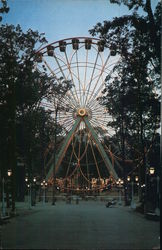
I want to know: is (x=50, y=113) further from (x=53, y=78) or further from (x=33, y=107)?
(x=33, y=107)

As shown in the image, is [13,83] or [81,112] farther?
[81,112]

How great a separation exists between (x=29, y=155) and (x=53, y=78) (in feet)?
21.3

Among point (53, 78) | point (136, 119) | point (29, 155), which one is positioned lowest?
point (29, 155)

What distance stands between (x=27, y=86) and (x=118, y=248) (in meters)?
20.4

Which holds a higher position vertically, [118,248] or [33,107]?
[33,107]

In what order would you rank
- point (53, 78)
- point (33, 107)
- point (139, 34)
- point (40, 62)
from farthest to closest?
point (40, 62) → point (53, 78) → point (33, 107) → point (139, 34)

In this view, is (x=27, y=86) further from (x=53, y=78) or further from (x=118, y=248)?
(x=118, y=248)

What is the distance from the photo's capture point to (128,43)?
22109mm

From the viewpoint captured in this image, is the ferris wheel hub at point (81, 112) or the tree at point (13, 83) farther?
the ferris wheel hub at point (81, 112)

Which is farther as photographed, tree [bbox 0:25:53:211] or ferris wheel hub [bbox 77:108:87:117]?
ferris wheel hub [bbox 77:108:87:117]

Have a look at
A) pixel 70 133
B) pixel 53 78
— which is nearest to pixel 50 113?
pixel 53 78

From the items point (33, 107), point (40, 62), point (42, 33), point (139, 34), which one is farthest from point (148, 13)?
point (40, 62)

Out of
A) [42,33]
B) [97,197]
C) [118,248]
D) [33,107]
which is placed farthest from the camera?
[97,197]

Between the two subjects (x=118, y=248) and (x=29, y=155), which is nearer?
(x=118, y=248)
